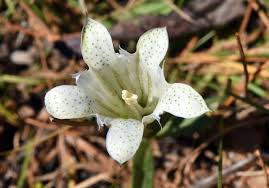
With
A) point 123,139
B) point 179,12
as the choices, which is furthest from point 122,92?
point 179,12

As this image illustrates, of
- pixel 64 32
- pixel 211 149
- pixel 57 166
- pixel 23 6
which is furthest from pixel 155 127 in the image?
pixel 23 6

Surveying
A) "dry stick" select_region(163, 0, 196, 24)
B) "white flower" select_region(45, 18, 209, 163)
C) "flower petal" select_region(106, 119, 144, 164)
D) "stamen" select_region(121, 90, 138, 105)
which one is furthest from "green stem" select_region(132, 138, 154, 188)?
"dry stick" select_region(163, 0, 196, 24)

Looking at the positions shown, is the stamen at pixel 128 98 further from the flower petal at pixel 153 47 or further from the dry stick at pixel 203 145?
the dry stick at pixel 203 145

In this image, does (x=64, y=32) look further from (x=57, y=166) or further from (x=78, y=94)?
(x=78, y=94)

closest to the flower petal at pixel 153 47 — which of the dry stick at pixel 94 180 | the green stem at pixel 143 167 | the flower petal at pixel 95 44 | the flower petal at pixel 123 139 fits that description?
the flower petal at pixel 95 44

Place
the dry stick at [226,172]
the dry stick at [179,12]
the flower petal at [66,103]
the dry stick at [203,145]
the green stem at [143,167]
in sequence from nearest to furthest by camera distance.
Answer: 1. the flower petal at [66,103]
2. the green stem at [143,167]
3. the dry stick at [226,172]
4. the dry stick at [203,145]
5. the dry stick at [179,12]

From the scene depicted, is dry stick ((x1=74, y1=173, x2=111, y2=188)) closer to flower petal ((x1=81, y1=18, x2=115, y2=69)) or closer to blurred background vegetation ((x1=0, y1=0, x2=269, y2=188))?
blurred background vegetation ((x1=0, y1=0, x2=269, y2=188))
